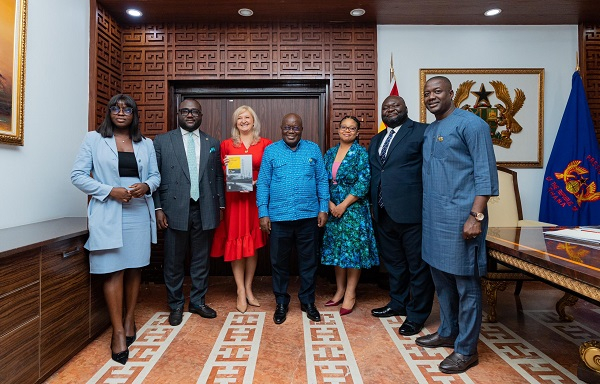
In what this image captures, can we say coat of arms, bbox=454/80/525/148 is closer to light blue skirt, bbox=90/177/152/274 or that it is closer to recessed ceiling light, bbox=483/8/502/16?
recessed ceiling light, bbox=483/8/502/16

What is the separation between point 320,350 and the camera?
6.86ft

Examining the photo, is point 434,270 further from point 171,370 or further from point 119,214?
point 119,214

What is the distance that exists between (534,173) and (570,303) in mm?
1508

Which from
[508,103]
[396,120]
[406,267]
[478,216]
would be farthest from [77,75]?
[508,103]

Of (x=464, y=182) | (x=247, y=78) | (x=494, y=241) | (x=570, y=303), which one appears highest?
(x=247, y=78)

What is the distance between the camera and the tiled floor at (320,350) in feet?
5.99

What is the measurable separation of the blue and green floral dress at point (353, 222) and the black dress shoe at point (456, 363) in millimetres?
846

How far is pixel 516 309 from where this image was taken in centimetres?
282

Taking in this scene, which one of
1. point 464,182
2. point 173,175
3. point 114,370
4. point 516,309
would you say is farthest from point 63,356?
point 516,309

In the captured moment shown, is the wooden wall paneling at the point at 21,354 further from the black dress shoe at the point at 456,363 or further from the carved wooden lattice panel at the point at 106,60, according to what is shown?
the black dress shoe at the point at 456,363

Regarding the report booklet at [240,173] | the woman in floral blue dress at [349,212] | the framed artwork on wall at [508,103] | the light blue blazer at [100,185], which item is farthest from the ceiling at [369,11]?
the light blue blazer at [100,185]

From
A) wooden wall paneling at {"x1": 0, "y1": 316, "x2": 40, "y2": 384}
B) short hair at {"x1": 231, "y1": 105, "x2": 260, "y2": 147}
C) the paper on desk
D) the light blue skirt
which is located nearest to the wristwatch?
the paper on desk

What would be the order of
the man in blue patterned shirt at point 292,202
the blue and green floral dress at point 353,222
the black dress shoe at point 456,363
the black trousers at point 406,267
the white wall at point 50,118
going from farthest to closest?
the blue and green floral dress at point 353,222 < the man in blue patterned shirt at point 292,202 < the black trousers at point 406,267 < the white wall at point 50,118 < the black dress shoe at point 456,363

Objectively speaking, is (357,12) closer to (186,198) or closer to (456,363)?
(186,198)
